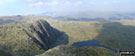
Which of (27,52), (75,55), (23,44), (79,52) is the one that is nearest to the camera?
(75,55)

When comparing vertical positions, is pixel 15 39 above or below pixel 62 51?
below

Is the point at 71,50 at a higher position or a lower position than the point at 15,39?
higher

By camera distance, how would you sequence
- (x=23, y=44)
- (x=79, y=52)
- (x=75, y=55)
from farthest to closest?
(x=23, y=44), (x=79, y=52), (x=75, y=55)

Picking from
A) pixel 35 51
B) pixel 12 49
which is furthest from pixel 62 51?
pixel 12 49

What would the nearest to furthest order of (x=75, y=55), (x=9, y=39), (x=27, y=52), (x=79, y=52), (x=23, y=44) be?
(x=75, y=55), (x=79, y=52), (x=27, y=52), (x=23, y=44), (x=9, y=39)

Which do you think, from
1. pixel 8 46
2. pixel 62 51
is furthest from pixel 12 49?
pixel 62 51

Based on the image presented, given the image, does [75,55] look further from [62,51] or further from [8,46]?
[8,46]

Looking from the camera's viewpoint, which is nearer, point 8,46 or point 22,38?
point 8,46

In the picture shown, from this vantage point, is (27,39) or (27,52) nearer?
(27,52)

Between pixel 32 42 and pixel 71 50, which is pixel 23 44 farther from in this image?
pixel 71 50
